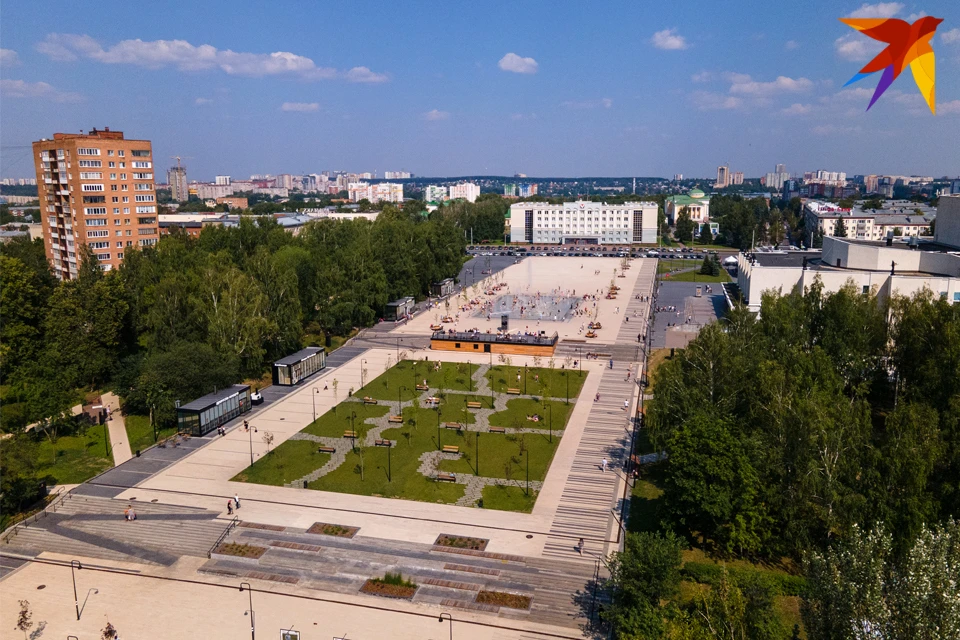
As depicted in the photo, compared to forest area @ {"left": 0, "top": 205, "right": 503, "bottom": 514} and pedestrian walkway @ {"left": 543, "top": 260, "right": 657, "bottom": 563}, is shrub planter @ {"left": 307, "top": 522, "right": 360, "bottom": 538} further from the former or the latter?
forest area @ {"left": 0, "top": 205, "right": 503, "bottom": 514}

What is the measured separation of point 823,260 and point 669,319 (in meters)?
13.9

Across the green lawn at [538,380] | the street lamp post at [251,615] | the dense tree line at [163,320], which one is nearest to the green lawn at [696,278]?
the dense tree line at [163,320]

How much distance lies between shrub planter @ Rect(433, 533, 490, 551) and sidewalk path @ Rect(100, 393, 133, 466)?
57.1 feet

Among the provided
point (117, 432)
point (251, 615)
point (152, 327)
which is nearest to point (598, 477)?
point (251, 615)

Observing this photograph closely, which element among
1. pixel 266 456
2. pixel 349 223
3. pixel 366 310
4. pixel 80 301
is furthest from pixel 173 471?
pixel 349 223

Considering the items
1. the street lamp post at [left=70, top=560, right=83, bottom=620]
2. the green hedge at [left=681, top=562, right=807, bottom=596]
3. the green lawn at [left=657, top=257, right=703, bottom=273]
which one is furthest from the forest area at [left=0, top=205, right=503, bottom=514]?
the green lawn at [left=657, top=257, right=703, bottom=273]

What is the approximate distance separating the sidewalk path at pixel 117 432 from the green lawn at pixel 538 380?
20.8 m

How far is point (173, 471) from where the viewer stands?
31688 mm

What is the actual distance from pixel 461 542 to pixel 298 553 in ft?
19.1

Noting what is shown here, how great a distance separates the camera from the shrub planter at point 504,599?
2169 centimetres

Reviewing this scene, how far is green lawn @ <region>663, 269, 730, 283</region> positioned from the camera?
89.6 m

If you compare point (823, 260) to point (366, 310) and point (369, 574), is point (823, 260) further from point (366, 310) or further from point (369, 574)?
point (369, 574)

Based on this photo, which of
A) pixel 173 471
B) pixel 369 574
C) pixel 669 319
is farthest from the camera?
pixel 669 319

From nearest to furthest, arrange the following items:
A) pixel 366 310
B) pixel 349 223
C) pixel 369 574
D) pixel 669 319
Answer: pixel 369 574 < pixel 366 310 < pixel 669 319 < pixel 349 223
